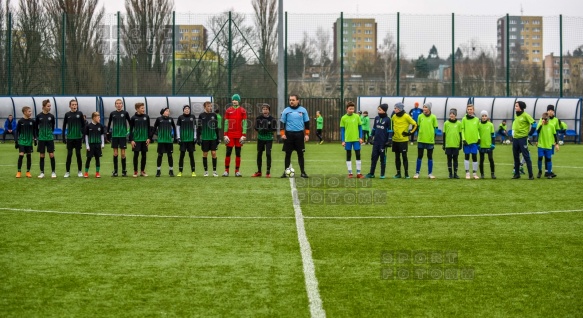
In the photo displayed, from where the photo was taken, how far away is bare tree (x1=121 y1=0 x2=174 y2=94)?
45.8m

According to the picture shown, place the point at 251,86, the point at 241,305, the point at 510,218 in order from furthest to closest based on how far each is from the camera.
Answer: the point at 251,86
the point at 510,218
the point at 241,305

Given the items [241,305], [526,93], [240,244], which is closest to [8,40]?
[526,93]

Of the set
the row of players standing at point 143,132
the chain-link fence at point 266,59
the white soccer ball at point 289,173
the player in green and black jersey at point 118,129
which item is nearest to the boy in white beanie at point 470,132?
the row of players standing at point 143,132

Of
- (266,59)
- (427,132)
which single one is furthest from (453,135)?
(266,59)

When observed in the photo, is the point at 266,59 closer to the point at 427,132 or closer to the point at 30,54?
the point at 30,54

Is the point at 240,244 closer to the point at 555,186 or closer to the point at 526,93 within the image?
the point at 555,186

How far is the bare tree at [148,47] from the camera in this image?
1804 inches

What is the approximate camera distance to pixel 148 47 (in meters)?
46.8

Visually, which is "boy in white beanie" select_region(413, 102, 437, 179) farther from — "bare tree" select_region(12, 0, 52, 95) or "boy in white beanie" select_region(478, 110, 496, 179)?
"bare tree" select_region(12, 0, 52, 95)

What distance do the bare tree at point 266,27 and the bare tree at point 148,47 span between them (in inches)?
223

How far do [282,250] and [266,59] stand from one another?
37343mm

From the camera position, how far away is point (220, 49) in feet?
151

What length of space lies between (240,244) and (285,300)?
121 inches

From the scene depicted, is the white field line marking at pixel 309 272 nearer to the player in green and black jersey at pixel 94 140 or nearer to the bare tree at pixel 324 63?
the player in green and black jersey at pixel 94 140
